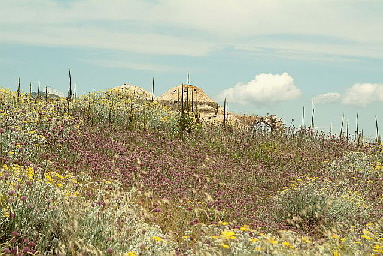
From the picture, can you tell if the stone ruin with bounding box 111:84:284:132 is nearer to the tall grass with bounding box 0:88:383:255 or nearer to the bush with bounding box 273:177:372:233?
the tall grass with bounding box 0:88:383:255

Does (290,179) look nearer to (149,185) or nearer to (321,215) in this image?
(321,215)

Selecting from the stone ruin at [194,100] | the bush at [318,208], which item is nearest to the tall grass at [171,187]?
the bush at [318,208]

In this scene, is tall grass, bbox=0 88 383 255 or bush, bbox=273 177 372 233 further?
bush, bbox=273 177 372 233

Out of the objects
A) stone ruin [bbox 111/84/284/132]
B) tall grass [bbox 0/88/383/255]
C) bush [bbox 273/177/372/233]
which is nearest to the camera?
tall grass [bbox 0/88/383/255]

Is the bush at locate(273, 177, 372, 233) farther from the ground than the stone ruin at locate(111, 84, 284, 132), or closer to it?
closer to it

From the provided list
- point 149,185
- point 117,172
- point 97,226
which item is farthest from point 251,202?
point 97,226

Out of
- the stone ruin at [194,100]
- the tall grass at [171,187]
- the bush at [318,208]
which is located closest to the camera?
the tall grass at [171,187]

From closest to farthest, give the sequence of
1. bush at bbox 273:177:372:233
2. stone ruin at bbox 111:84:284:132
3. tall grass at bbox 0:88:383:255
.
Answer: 1. tall grass at bbox 0:88:383:255
2. bush at bbox 273:177:372:233
3. stone ruin at bbox 111:84:284:132

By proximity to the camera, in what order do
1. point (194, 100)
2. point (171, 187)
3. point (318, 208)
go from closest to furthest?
point (318, 208)
point (171, 187)
point (194, 100)

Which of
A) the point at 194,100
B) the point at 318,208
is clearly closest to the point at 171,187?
the point at 318,208

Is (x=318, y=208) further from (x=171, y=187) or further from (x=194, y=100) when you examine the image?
(x=194, y=100)

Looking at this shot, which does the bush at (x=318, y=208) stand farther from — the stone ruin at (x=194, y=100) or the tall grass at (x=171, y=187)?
the stone ruin at (x=194, y=100)

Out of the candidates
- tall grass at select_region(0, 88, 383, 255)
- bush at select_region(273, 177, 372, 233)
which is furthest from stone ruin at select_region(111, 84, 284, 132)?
bush at select_region(273, 177, 372, 233)

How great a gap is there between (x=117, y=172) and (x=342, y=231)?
485cm
